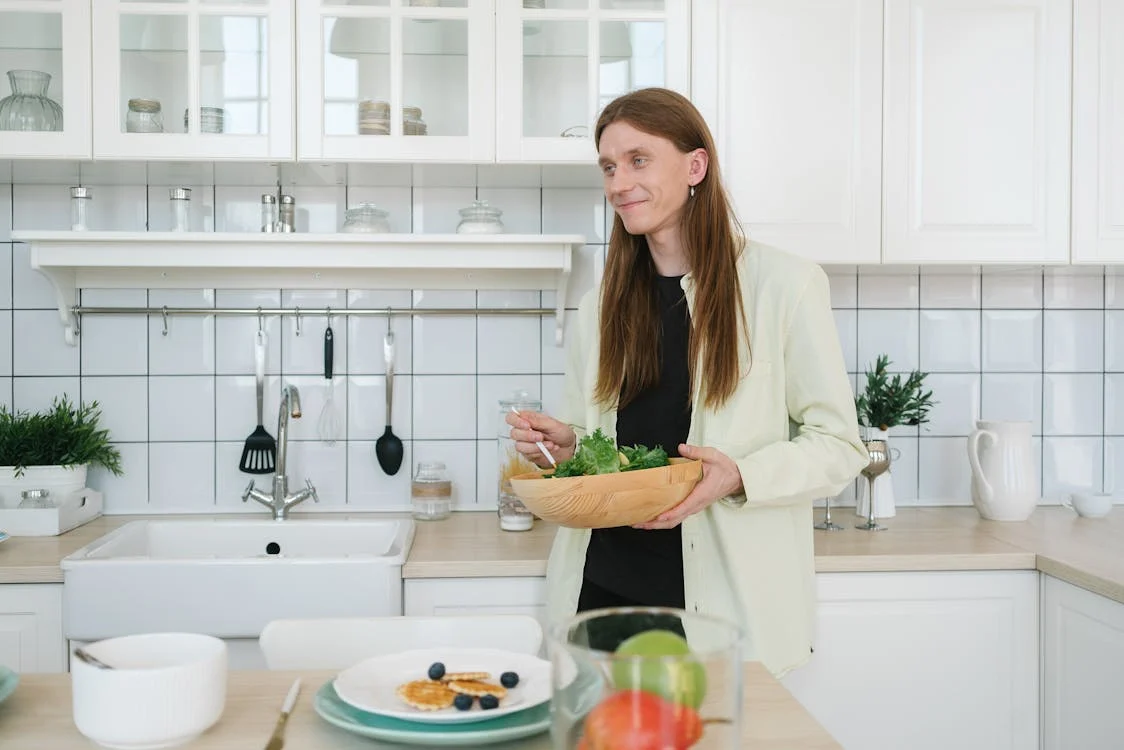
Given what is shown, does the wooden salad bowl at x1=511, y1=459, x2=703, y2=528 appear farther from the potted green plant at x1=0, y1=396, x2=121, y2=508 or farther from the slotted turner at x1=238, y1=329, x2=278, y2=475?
the potted green plant at x1=0, y1=396, x2=121, y2=508

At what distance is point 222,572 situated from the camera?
1.78 meters

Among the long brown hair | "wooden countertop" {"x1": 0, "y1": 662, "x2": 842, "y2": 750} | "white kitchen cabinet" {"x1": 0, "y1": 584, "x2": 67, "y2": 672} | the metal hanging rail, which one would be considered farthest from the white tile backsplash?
"wooden countertop" {"x1": 0, "y1": 662, "x2": 842, "y2": 750}

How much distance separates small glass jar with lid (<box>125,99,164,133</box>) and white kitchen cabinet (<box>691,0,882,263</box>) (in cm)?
111

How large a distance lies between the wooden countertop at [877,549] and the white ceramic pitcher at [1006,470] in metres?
0.04

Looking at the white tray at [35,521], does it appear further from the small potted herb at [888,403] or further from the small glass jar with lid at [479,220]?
the small potted herb at [888,403]

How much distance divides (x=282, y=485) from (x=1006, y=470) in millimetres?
1624

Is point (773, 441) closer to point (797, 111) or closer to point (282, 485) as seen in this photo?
point (797, 111)

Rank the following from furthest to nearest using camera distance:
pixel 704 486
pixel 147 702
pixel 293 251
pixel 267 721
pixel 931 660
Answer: pixel 293 251, pixel 931 660, pixel 704 486, pixel 267 721, pixel 147 702

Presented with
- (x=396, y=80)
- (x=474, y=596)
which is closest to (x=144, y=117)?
(x=396, y=80)

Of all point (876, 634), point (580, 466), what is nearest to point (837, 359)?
point (580, 466)

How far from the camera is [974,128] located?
207cm

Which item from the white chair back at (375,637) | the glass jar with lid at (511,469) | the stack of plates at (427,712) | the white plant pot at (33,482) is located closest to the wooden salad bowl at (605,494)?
the white chair back at (375,637)

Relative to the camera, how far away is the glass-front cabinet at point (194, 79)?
6.48 ft

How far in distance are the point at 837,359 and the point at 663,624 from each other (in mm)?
982
